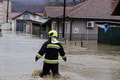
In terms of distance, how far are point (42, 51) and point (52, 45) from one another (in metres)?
0.36

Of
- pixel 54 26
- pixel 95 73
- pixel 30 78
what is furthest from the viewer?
pixel 54 26

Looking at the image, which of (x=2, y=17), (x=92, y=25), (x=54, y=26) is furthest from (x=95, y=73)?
(x=2, y=17)

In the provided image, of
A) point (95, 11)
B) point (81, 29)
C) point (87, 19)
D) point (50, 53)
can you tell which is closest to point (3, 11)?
point (81, 29)

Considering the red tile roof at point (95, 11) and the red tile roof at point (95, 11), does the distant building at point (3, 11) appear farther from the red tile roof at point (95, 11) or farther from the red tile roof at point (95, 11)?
the red tile roof at point (95, 11)

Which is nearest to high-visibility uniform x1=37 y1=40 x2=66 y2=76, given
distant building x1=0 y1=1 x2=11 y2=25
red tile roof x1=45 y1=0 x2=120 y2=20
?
red tile roof x1=45 y1=0 x2=120 y2=20

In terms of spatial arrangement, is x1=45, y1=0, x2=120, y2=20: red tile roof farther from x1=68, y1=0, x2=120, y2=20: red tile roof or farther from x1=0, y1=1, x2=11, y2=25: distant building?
x1=0, y1=1, x2=11, y2=25: distant building

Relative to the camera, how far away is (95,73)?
40.7 ft

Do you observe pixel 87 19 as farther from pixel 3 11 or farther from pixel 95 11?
pixel 3 11

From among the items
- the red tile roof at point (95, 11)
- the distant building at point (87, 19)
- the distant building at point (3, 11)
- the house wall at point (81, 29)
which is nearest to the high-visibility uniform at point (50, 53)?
the distant building at point (87, 19)

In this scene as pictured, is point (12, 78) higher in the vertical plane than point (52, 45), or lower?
lower

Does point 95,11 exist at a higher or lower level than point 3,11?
lower

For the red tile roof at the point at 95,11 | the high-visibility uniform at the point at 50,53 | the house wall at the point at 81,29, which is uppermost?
the red tile roof at the point at 95,11

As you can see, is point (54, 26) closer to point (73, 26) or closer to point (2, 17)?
point (73, 26)

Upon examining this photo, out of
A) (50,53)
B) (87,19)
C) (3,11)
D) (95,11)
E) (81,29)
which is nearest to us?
(50,53)
